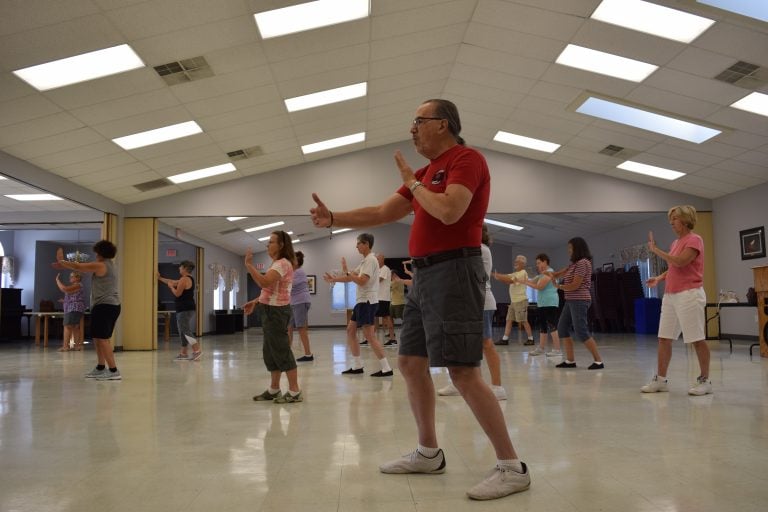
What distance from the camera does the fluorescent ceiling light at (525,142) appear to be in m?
11.5

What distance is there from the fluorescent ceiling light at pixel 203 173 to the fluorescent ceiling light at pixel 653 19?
6985 millimetres

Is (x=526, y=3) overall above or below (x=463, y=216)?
above

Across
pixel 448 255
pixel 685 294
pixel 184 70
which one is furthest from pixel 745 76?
pixel 448 255

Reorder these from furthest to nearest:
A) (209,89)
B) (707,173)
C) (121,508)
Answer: (707,173) < (209,89) < (121,508)

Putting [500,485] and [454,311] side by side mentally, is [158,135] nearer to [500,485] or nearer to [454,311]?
[454,311]

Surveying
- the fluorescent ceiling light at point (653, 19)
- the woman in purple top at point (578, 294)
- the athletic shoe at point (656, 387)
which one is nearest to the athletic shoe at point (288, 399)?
the athletic shoe at point (656, 387)

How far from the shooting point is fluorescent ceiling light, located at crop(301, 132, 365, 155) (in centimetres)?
1137

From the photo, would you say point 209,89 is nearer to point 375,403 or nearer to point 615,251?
point 375,403

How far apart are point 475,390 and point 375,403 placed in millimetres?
2405

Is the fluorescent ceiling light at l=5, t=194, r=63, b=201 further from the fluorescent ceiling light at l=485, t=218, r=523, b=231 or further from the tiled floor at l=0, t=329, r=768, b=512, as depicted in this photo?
the fluorescent ceiling light at l=485, t=218, r=523, b=231

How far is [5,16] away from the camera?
5117 millimetres

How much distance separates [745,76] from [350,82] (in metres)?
5.12

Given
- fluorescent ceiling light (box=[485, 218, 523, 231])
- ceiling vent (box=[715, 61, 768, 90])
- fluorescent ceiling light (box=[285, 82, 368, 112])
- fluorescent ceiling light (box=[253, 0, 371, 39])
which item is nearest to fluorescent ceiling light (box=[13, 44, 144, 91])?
fluorescent ceiling light (box=[253, 0, 371, 39])

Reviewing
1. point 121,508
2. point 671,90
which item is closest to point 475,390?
point 121,508
